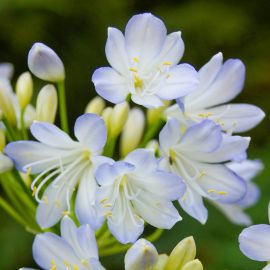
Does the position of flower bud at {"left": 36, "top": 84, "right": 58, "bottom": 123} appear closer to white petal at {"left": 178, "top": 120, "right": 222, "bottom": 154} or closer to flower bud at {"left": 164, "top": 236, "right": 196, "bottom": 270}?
white petal at {"left": 178, "top": 120, "right": 222, "bottom": 154}

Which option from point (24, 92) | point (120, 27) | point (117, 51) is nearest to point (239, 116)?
point (117, 51)

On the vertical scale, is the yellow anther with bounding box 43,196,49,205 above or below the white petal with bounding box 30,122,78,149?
below

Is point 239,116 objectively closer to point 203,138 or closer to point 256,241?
point 203,138

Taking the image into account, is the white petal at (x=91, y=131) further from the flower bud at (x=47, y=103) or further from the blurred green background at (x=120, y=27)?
the blurred green background at (x=120, y=27)

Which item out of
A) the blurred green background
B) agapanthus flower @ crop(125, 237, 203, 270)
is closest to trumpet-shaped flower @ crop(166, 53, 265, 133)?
agapanthus flower @ crop(125, 237, 203, 270)

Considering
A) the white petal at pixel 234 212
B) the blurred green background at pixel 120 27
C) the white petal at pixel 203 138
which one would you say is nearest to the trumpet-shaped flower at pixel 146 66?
the white petal at pixel 203 138

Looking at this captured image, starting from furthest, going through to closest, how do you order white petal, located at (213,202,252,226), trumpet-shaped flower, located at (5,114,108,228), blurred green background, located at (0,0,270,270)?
blurred green background, located at (0,0,270,270)
white petal, located at (213,202,252,226)
trumpet-shaped flower, located at (5,114,108,228)
